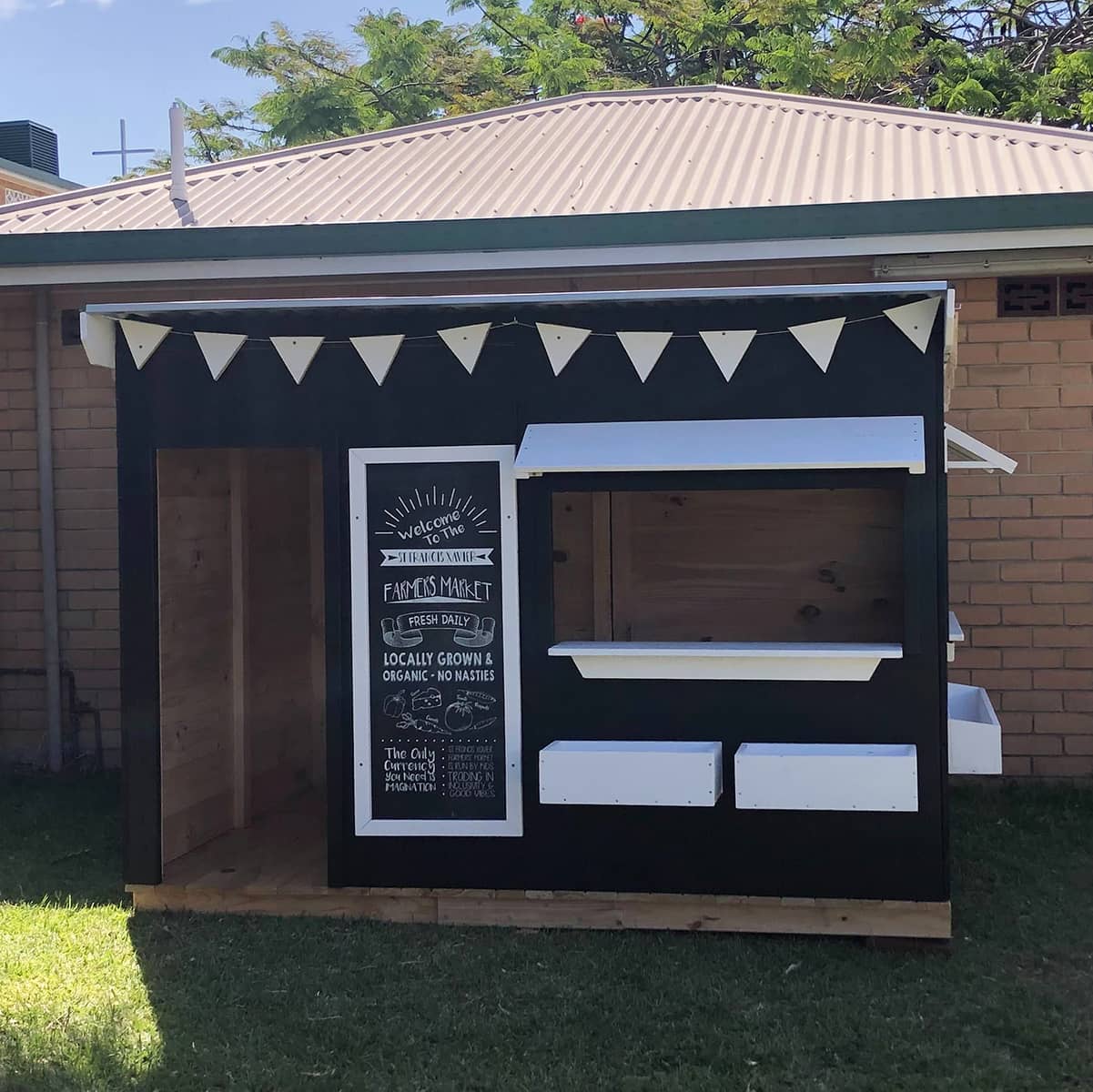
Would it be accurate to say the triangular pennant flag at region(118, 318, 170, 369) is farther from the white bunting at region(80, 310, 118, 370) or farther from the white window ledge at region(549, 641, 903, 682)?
the white window ledge at region(549, 641, 903, 682)

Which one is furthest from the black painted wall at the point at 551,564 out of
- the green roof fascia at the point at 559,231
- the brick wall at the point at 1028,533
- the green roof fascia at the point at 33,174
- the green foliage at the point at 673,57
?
the green roof fascia at the point at 33,174

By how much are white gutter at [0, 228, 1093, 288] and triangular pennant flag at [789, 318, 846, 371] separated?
1549 millimetres

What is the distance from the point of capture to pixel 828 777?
4191 millimetres

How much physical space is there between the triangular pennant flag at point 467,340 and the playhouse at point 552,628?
10 millimetres

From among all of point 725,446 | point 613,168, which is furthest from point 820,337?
point 613,168

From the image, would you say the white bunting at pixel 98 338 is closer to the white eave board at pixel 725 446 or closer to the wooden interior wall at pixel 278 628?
the wooden interior wall at pixel 278 628

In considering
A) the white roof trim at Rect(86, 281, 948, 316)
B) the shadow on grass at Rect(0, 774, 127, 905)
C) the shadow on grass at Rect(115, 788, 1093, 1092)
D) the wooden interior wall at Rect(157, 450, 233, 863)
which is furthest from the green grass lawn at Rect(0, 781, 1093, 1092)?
the white roof trim at Rect(86, 281, 948, 316)

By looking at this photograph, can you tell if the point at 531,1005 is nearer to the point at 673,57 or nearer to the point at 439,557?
the point at 439,557

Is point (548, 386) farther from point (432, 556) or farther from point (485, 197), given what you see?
point (485, 197)

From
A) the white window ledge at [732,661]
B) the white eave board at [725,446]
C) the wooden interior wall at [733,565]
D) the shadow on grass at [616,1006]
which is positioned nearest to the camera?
A: the shadow on grass at [616,1006]

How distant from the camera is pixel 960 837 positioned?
5.63 metres

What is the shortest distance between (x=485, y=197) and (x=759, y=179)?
1.42 m

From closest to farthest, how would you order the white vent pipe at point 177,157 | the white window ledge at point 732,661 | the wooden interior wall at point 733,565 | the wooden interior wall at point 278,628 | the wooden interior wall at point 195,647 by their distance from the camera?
the white window ledge at point 732,661, the wooden interior wall at point 195,647, the wooden interior wall at point 733,565, the wooden interior wall at point 278,628, the white vent pipe at point 177,157

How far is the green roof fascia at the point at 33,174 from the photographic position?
1620cm
